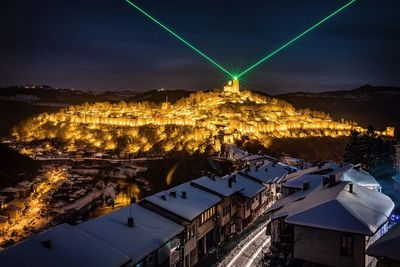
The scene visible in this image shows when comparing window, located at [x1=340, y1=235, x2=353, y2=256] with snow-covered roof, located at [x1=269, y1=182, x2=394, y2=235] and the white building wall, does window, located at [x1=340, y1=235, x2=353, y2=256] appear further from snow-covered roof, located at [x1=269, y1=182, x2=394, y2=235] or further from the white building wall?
snow-covered roof, located at [x1=269, y1=182, x2=394, y2=235]

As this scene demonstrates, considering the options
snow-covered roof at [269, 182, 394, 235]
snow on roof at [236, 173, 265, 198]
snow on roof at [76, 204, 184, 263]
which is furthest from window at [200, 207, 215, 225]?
snow-covered roof at [269, 182, 394, 235]

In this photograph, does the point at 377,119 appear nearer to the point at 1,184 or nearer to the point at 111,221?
the point at 1,184

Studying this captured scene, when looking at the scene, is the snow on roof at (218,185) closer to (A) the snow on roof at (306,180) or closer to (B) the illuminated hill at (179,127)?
(A) the snow on roof at (306,180)

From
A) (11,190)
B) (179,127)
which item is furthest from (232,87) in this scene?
(11,190)

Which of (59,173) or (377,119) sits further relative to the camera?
(377,119)

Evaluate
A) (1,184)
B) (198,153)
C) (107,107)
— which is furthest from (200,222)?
(107,107)

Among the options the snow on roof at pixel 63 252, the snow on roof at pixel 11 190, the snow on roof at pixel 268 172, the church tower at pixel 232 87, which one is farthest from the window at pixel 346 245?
the church tower at pixel 232 87

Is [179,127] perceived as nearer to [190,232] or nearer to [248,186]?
[248,186]
